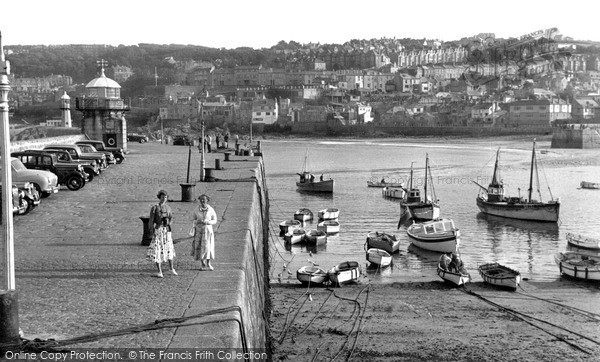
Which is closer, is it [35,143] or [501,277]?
[501,277]

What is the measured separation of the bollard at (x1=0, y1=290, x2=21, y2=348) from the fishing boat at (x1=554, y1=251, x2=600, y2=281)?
67.6 ft

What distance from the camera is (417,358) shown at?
1652 cm

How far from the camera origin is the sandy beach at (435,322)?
17.0m

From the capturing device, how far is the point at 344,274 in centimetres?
2397

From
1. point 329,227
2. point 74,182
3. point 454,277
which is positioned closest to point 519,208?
point 329,227

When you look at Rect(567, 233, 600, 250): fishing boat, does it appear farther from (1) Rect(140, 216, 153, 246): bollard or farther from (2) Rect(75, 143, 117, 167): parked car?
(1) Rect(140, 216, 153, 246): bollard

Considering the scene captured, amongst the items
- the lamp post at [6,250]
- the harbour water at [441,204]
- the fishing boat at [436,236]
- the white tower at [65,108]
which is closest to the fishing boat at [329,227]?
the harbour water at [441,204]

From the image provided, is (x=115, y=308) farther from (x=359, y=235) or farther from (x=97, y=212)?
(x=359, y=235)

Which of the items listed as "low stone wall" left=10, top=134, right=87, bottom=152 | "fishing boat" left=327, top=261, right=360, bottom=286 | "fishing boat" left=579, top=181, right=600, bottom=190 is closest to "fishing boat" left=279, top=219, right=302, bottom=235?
"fishing boat" left=327, top=261, right=360, bottom=286

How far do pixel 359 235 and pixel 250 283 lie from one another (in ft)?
74.8

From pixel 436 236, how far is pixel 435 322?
1216cm

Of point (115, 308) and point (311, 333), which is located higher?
point (115, 308)

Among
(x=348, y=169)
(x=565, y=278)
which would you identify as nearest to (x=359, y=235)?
(x=565, y=278)

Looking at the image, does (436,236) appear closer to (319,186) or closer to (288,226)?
(288,226)
